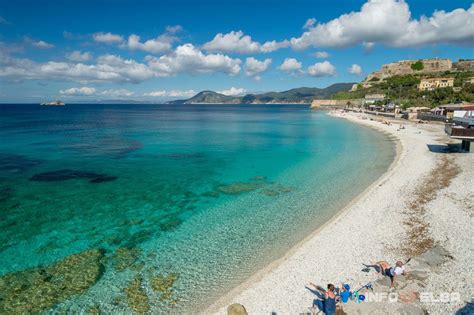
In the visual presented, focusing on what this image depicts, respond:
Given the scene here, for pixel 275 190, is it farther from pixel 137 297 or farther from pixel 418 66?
pixel 418 66

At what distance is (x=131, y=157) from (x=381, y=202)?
32.1m

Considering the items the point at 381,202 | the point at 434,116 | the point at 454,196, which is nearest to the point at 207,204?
the point at 381,202

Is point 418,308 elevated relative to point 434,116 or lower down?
lower down

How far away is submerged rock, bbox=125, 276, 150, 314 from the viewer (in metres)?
11.3

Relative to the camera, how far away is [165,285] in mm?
12688

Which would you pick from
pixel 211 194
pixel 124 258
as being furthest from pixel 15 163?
pixel 124 258

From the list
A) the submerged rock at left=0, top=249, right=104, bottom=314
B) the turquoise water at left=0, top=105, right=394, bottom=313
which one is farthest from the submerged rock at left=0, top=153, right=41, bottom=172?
the submerged rock at left=0, top=249, right=104, bottom=314

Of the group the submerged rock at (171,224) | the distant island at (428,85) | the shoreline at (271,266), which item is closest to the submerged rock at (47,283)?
the submerged rock at (171,224)

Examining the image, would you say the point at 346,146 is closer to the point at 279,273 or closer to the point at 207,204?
the point at 207,204

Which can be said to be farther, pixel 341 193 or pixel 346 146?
pixel 346 146

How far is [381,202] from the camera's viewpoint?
21078mm

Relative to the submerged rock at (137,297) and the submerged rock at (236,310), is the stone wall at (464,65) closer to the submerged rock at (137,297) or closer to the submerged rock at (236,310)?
the submerged rock at (236,310)

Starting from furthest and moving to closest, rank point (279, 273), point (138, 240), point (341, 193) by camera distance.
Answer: point (341, 193) → point (138, 240) → point (279, 273)

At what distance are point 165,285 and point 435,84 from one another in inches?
6267
